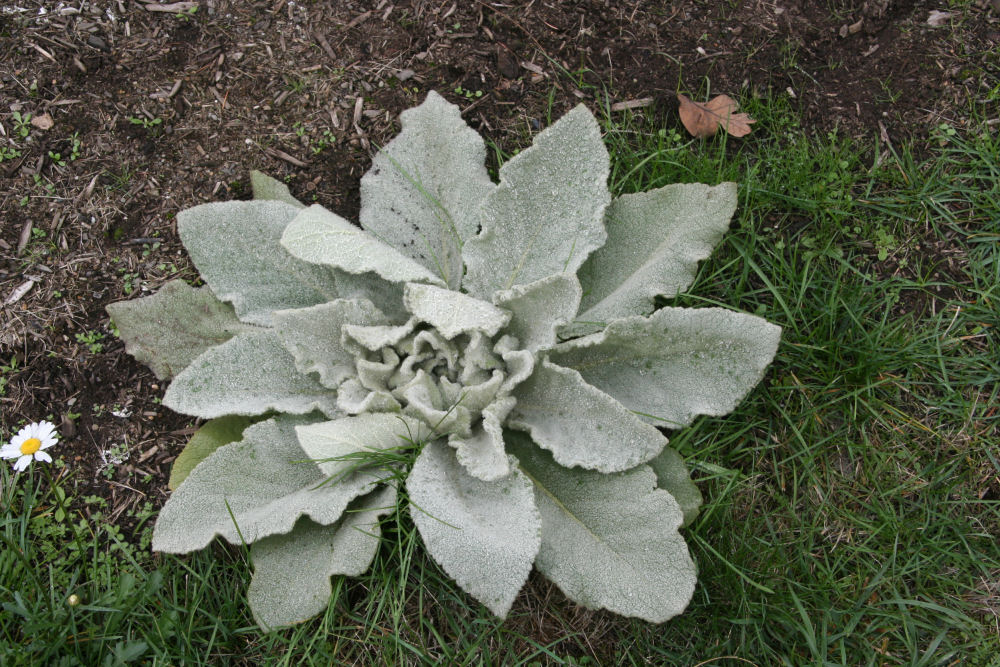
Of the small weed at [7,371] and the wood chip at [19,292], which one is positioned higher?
the wood chip at [19,292]

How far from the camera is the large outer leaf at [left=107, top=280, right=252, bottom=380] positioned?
2271 mm

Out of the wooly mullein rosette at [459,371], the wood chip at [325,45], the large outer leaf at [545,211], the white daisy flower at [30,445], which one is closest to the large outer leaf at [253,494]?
the wooly mullein rosette at [459,371]

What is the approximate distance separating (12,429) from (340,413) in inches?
43.9

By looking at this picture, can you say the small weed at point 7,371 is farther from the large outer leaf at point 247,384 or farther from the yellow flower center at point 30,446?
the large outer leaf at point 247,384

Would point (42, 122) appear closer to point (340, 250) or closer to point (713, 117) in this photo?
point (340, 250)

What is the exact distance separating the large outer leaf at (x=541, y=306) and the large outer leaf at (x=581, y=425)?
0.29 ft

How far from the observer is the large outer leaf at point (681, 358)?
78.4 inches

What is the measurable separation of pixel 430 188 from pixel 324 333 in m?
0.59

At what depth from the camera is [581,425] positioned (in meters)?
2.02

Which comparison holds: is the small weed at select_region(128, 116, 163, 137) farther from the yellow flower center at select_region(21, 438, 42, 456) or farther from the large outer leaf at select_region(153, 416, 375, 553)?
the large outer leaf at select_region(153, 416, 375, 553)

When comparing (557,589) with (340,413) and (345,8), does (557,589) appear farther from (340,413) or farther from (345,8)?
(345,8)

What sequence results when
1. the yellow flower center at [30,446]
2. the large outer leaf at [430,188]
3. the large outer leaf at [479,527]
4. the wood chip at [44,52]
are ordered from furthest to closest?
the wood chip at [44,52] → the large outer leaf at [430,188] → the yellow flower center at [30,446] → the large outer leaf at [479,527]

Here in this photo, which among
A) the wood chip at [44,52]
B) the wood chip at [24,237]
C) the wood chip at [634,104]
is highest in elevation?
the wood chip at [44,52]

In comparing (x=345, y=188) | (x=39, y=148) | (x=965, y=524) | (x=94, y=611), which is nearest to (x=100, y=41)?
(x=39, y=148)
